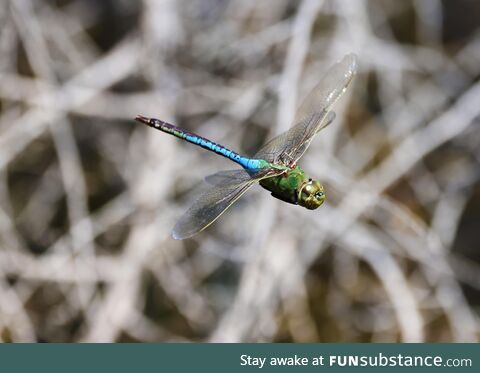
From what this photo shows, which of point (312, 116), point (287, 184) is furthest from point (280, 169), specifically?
point (312, 116)

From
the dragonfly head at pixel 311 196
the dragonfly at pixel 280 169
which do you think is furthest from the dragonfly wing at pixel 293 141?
the dragonfly head at pixel 311 196

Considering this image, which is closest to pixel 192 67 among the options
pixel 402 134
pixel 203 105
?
pixel 203 105

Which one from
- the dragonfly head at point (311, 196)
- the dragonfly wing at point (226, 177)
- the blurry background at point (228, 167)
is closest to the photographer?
the dragonfly head at point (311, 196)

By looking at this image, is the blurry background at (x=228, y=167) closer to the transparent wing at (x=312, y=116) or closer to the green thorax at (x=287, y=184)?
the transparent wing at (x=312, y=116)

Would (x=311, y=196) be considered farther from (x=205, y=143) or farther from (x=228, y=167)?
(x=228, y=167)

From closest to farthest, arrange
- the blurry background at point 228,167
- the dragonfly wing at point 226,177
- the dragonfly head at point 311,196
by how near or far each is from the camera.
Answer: the dragonfly head at point 311,196 < the dragonfly wing at point 226,177 < the blurry background at point 228,167

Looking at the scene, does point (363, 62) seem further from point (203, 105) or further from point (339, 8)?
point (203, 105)

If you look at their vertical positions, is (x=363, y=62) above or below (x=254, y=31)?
below
